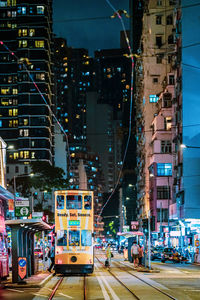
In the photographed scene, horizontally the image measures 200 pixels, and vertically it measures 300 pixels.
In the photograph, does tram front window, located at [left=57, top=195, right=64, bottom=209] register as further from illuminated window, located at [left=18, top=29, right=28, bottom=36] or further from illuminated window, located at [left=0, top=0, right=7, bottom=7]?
illuminated window, located at [left=0, top=0, right=7, bottom=7]

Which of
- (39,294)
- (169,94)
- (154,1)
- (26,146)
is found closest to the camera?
(39,294)

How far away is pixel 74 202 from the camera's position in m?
31.0

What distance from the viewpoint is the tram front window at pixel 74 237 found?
31.3 m

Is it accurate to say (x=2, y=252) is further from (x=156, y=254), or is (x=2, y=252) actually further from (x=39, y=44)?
(x=39, y=44)

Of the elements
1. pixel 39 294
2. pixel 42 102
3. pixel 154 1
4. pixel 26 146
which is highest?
pixel 154 1

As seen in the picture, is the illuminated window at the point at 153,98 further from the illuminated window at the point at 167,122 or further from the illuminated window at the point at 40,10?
the illuminated window at the point at 40,10

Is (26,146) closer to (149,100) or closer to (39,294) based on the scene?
(149,100)

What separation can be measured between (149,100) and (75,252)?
6567 cm

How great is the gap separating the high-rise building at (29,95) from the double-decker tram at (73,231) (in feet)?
289

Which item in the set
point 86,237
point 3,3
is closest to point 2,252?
point 86,237

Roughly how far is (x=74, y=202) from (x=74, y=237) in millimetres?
1919

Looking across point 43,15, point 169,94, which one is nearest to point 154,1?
point 169,94

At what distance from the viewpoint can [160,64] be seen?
3701 inches

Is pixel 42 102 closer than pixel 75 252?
No
